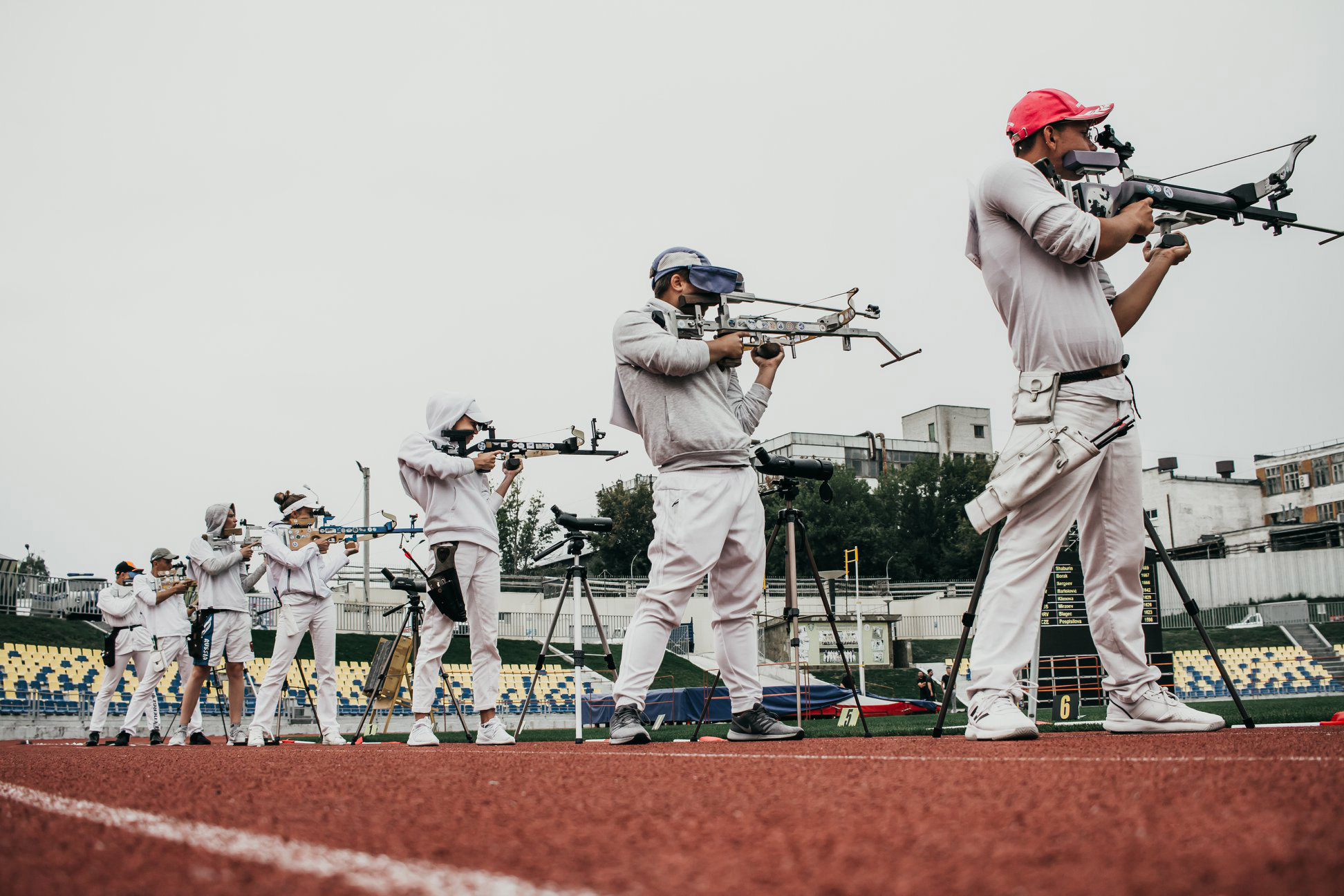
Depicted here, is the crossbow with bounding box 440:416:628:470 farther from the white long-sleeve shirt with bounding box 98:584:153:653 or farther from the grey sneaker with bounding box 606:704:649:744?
the white long-sleeve shirt with bounding box 98:584:153:653

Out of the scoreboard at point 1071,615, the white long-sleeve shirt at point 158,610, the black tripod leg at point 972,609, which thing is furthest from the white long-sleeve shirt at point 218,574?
the scoreboard at point 1071,615

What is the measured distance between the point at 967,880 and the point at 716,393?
13.1 feet

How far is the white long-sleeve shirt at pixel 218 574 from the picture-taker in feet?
32.7

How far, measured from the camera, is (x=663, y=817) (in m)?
1.96

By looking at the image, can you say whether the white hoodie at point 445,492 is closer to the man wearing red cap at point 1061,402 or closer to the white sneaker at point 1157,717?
the man wearing red cap at point 1061,402

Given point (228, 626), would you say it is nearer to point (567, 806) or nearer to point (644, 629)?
point (644, 629)

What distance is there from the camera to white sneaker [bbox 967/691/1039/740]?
3.92 m

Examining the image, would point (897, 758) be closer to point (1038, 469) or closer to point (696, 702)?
point (1038, 469)

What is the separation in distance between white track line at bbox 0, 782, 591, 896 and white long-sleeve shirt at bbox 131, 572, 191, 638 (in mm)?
11104

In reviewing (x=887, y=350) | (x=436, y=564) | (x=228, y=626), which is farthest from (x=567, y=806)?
(x=228, y=626)

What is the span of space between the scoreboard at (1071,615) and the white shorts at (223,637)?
8.09 metres

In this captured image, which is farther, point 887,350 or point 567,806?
point 887,350

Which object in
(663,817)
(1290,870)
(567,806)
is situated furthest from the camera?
(567,806)

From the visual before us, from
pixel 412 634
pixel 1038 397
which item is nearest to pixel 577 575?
pixel 412 634
